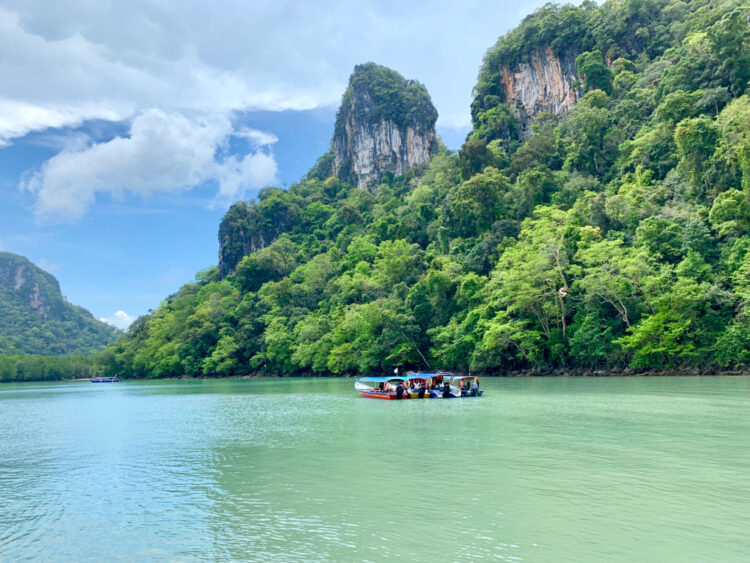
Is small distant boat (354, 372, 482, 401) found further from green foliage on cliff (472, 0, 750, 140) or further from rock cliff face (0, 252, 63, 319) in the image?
rock cliff face (0, 252, 63, 319)

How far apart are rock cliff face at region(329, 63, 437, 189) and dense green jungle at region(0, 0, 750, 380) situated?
1610 cm

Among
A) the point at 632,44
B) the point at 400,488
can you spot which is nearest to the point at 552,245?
the point at 400,488

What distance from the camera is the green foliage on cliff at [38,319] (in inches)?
5704

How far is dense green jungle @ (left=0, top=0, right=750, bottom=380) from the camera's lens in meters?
37.1

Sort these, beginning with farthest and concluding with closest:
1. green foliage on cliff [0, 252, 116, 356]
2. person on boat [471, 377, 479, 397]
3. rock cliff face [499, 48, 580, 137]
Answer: green foliage on cliff [0, 252, 116, 356]
rock cliff face [499, 48, 580, 137]
person on boat [471, 377, 479, 397]

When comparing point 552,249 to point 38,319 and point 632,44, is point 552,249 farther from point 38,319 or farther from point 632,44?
point 38,319

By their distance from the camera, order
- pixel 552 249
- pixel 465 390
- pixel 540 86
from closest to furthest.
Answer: pixel 465 390
pixel 552 249
pixel 540 86

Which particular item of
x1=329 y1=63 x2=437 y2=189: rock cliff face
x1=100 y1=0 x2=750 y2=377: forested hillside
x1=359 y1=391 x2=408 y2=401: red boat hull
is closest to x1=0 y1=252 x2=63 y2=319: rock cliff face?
x1=100 y1=0 x2=750 y2=377: forested hillside

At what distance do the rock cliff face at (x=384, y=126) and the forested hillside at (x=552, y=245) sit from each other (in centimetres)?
1543

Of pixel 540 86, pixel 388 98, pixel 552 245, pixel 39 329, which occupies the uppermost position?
pixel 388 98

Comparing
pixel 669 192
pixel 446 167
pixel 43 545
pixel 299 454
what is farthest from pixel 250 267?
pixel 43 545

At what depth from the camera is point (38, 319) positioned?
6644 inches

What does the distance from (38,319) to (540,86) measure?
16138cm

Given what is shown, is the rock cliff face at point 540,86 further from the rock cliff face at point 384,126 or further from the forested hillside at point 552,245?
the rock cliff face at point 384,126
